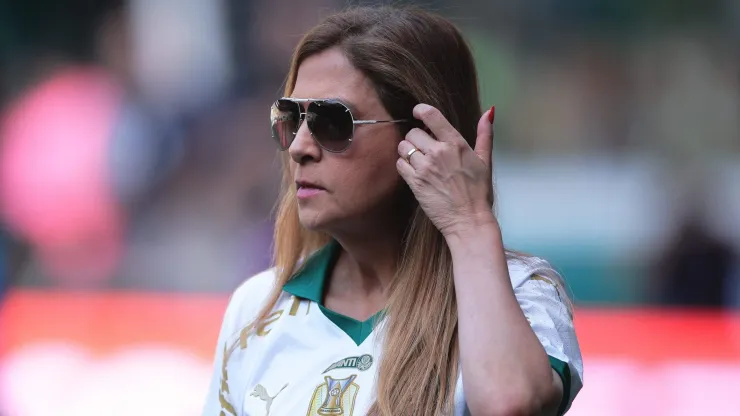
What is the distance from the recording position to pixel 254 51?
7.14 meters

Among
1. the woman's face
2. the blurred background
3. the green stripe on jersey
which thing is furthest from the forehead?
the blurred background

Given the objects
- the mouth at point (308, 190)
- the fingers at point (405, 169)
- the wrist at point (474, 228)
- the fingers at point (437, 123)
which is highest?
the fingers at point (437, 123)

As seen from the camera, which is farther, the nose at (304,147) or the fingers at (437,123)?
the nose at (304,147)

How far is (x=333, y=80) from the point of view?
2.03m

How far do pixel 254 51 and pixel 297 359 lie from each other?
5.43 metres

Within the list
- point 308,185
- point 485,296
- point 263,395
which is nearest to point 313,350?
point 263,395

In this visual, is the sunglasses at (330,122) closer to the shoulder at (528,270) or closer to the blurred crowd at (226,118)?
the shoulder at (528,270)

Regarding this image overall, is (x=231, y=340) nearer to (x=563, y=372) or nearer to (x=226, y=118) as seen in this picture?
(x=563, y=372)

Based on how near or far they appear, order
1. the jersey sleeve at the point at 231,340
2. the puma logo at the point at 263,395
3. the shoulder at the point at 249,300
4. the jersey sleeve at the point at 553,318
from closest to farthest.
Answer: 1. the jersey sleeve at the point at 553,318
2. the puma logo at the point at 263,395
3. the jersey sleeve at the point at 231,340
4. the shoulder at the point at 249,300

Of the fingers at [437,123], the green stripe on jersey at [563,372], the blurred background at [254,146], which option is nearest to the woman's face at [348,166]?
the fingers at [437,123]

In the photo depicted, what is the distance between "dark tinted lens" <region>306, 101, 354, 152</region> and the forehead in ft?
0.12

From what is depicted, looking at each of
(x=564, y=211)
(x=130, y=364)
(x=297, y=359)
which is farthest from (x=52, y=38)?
(x=297, y=359)

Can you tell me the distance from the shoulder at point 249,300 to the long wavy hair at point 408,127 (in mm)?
46

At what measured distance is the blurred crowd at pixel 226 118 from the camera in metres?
6.80
